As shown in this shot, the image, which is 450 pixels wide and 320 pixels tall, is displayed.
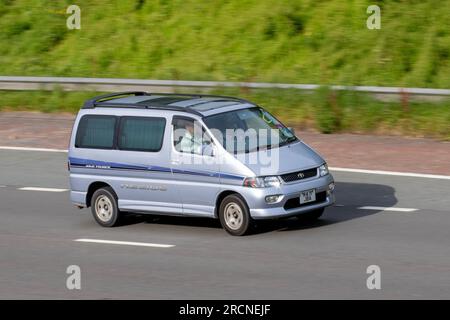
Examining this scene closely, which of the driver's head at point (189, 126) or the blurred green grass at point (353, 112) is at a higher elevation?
the blurred green grass at point (353, 112)

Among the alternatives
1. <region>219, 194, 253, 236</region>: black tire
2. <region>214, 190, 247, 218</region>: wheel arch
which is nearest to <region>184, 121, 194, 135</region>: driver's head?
<region>214, 190, 247, 218</region>: wheel arch

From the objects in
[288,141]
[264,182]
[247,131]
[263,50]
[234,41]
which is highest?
[234,41]

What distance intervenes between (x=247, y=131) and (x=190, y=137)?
84 centimetres

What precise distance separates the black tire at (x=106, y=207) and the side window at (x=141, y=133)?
77 cm

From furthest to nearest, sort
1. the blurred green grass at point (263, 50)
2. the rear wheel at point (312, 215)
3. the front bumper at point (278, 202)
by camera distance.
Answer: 1. the blurred green grass at point (263, 50)
2. the rear wheel at point (312, 215)
3. the front bumper at point (278, 202)

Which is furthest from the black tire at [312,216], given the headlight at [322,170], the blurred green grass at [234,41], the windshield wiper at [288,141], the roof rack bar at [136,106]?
the blurred green grass at [234,41]

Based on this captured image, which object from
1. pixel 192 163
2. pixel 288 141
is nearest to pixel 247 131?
pixel 288 141

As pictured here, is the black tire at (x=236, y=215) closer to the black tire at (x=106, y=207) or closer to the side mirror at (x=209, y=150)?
the side mirror at (x=209, y=150)

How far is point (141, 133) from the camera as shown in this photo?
14539 mm

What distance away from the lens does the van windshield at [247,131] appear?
14.0 meters

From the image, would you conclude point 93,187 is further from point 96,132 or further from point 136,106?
point 136,106
